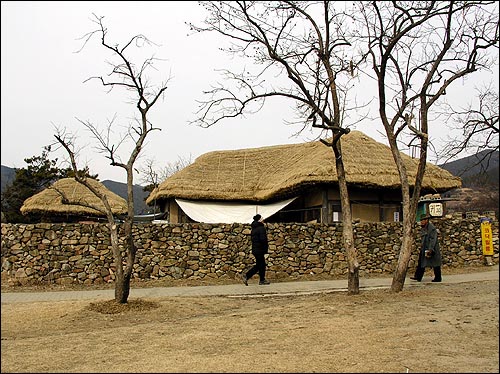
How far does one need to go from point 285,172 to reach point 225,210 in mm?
2711

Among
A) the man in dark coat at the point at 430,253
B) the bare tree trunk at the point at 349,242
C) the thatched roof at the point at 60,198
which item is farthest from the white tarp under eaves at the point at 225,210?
the bare tree trunk at the point at 349,242

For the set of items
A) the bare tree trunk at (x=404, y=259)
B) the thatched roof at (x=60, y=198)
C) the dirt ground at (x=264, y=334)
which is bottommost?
the dirt ground at (x=264, y=334)

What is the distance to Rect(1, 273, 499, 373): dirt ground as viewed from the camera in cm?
610

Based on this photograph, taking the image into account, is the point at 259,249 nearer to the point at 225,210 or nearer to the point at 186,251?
the point at 186,251

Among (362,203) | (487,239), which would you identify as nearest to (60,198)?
(362,203)

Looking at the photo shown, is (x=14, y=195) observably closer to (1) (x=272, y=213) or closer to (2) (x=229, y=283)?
(1) (x=272, y=213)

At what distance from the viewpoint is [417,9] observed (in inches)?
440

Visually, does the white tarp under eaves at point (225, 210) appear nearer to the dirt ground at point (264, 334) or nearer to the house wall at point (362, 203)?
the house wall at point (362, 203)

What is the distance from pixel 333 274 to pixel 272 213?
14.4ft

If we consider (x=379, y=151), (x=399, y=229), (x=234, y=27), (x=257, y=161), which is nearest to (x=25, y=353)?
(x=234, y=27)

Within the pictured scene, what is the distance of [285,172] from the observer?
21266mm

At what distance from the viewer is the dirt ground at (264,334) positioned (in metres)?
6.10

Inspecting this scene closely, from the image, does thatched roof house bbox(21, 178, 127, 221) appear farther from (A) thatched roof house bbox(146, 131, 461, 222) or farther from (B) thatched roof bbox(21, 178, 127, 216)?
(A) thatched roof house bbox(146, 131, 461, 222)

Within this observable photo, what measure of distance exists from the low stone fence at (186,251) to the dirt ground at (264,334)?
3684mm
